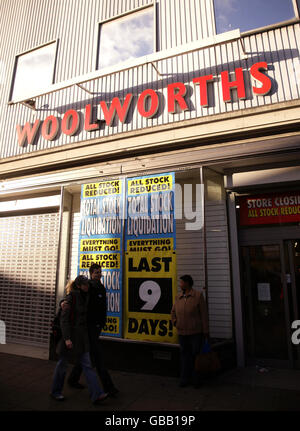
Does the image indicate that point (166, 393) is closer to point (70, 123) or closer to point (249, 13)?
point (70, 123)

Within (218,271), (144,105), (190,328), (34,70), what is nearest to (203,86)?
(144,105)

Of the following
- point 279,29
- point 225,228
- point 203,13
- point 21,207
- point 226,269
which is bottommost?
point 226,269

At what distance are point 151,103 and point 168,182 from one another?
2.33 metres

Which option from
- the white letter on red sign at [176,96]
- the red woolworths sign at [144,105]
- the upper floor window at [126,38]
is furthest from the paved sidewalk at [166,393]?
the upper floor window at [126,38]

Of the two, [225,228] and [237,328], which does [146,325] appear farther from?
[225,228]

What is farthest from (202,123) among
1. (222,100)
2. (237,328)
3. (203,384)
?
(203,384)

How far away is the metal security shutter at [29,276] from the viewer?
825 cm

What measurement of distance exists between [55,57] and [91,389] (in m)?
9.61

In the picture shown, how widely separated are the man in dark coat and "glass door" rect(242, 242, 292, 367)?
323cm

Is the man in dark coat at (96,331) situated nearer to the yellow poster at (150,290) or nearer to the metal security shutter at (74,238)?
the yellow poster at (150,290)

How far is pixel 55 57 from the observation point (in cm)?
956

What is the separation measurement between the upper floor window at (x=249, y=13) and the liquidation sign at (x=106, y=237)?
15.9ft

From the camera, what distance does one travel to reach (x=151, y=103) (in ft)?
24.8

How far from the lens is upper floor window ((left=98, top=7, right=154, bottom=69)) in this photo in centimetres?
837
